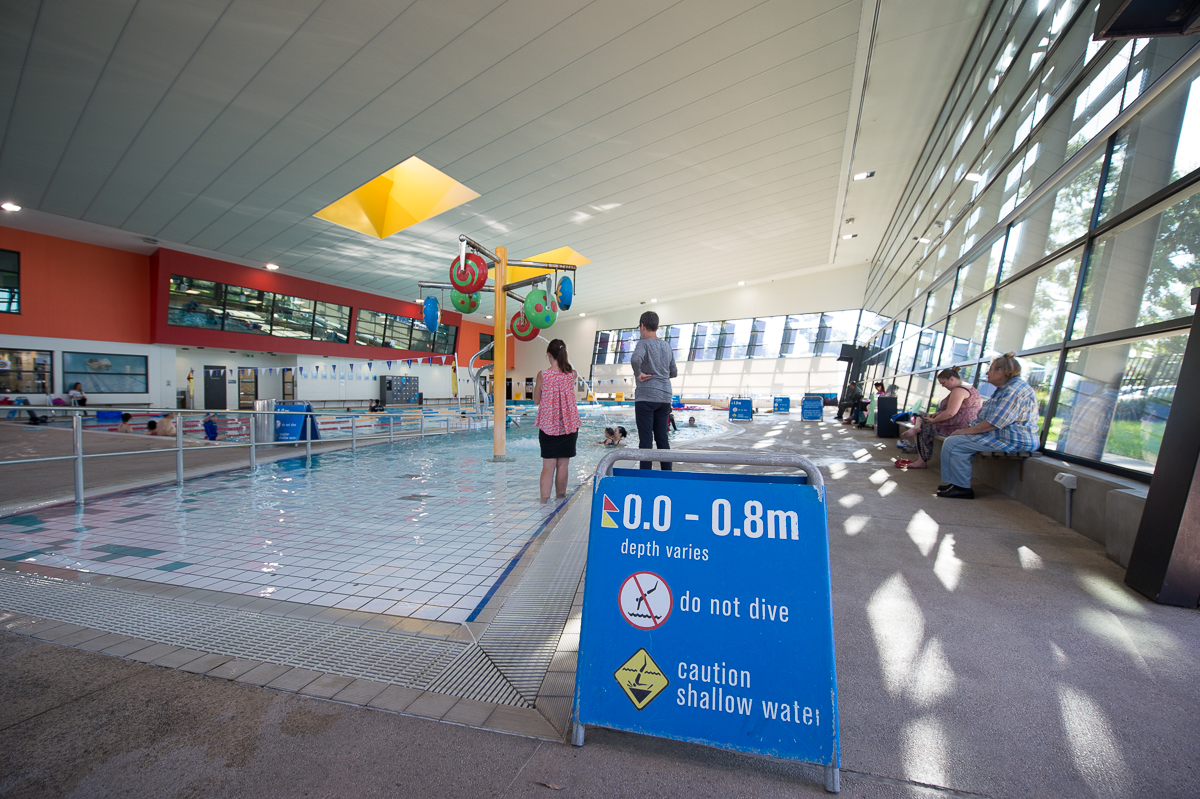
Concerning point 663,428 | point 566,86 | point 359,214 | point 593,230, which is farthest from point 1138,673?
point 359,214

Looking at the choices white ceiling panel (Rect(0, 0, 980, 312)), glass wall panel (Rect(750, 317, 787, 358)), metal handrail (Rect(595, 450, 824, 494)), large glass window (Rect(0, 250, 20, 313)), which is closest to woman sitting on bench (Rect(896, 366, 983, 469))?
metal handrail (Rect(595, 450, 824, 494))

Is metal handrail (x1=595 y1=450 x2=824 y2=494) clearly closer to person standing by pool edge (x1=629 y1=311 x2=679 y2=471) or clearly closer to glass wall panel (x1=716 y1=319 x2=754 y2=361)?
person standing by pool edge (x1=629 y1=311 x2=679 y2=471)

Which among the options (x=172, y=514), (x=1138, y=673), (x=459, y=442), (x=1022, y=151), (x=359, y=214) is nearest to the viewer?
(x=1138, y=673)

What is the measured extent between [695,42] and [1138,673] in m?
8.63

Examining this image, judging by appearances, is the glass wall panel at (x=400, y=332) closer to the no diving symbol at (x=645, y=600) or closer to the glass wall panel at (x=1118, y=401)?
the glass wall panel at (x=1118, y=401)

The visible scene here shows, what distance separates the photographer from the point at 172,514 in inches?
168

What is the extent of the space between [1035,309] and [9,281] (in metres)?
22.8

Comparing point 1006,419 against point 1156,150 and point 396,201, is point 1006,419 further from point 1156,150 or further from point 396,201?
point 396,201

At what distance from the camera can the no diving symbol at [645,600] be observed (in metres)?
1.34

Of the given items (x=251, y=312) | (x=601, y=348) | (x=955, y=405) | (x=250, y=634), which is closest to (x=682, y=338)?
(x=601, y=348)

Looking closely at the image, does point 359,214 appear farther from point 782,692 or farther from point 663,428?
point 782,692

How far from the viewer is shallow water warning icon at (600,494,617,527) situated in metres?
1.42

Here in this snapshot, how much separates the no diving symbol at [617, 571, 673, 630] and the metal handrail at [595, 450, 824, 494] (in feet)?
1.11

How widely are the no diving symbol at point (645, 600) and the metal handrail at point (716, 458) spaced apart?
0.34 metres
